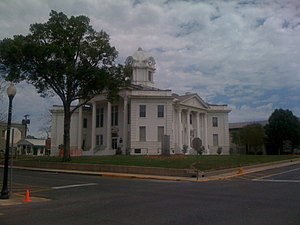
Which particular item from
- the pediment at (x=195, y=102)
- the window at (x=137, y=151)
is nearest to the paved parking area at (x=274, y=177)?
the window at (x=137, y=151)

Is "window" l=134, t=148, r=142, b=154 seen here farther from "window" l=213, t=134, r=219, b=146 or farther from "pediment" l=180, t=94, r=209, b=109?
"window" l=213, t=134, r=219, b=146

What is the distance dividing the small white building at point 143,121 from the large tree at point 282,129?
38.4 ft

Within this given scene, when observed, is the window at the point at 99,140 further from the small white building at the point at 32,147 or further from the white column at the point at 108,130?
the small white building at the point at 32,147

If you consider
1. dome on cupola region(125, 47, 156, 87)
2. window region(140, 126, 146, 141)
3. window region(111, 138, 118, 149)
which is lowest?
window region(111, 138, 118, 149)

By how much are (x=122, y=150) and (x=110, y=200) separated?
41.5m

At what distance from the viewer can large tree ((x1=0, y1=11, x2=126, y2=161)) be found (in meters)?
37.0

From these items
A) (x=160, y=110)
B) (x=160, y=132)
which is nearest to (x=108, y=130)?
(x=160, y=132)

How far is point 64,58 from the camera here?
124ft

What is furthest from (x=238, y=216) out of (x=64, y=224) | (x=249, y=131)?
(x=249, y=131)

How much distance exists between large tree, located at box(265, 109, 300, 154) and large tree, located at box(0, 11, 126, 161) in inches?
1799

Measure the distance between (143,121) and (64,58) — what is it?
835 inches

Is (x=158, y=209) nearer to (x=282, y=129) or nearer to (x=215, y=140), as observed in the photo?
(x=215, y=140)

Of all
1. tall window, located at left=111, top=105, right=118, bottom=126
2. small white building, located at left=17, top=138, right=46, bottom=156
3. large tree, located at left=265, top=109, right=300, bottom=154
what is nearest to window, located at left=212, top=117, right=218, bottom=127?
large tree, located at left=265, top=109, right=300, bottom=154

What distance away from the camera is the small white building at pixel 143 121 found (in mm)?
56219
